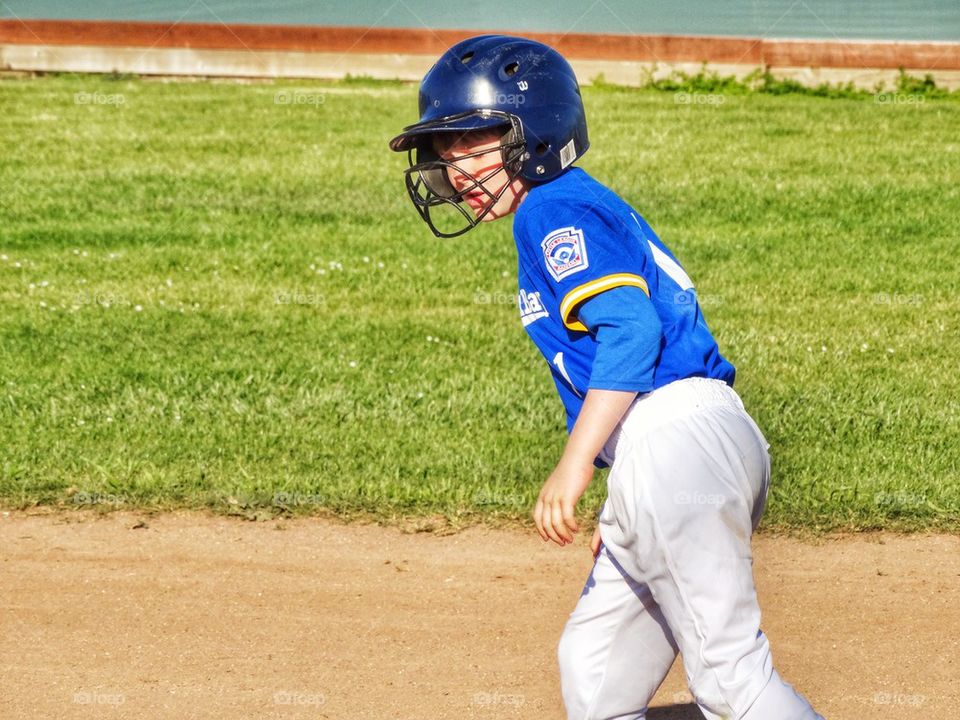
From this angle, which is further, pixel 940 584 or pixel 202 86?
pixel 202 86

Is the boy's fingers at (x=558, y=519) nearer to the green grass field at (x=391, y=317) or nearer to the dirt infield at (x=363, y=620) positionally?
the dirt infield at (x=363, y=620)

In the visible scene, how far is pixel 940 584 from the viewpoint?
4.19m

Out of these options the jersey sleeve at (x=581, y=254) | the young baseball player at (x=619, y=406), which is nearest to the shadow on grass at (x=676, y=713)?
the young baseball player at (x=619, y=406)

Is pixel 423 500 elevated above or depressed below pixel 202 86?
below

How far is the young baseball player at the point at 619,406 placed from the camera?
2396 millimetres

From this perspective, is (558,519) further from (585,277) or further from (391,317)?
(391,317)

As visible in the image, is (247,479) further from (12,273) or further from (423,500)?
(12,273)

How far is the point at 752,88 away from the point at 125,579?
13002 millimetres

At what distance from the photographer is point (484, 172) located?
2.73m

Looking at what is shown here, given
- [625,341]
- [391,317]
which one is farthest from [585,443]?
[391,317]

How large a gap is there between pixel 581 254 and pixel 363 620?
189 centimetres

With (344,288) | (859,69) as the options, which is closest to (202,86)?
(859,69)

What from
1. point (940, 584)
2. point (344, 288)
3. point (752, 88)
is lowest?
point (940, 584)

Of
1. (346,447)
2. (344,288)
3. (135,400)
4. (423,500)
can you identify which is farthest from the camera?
(344,288)
